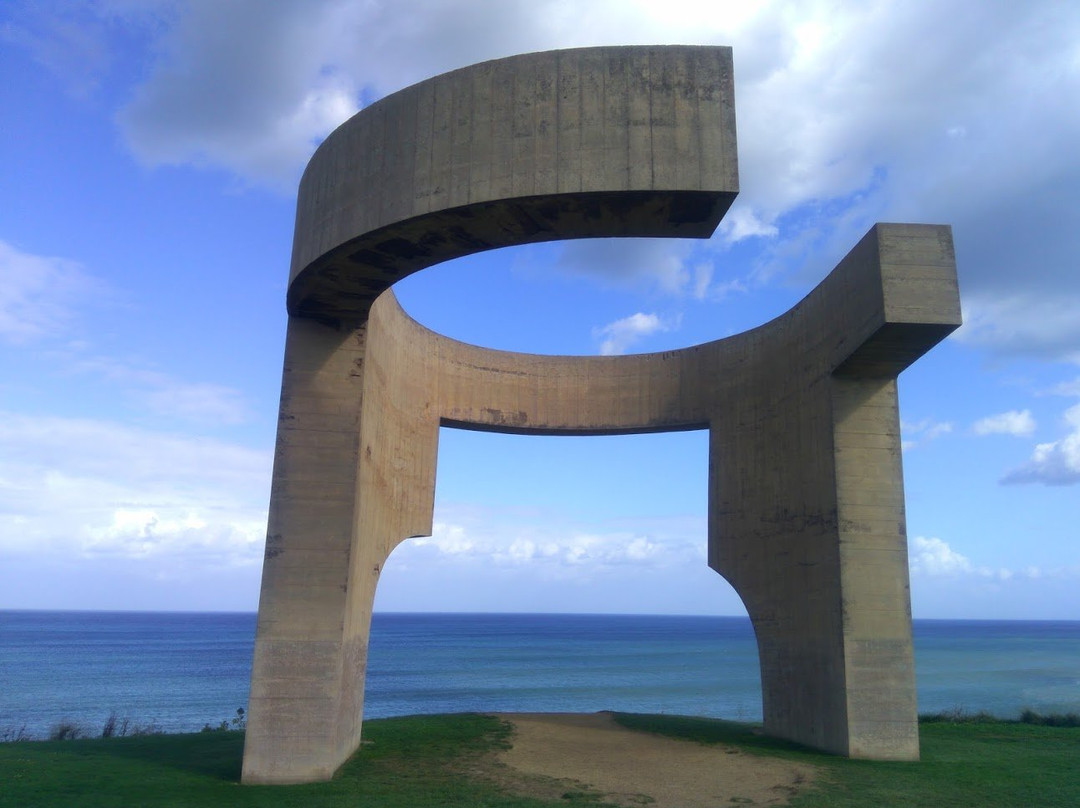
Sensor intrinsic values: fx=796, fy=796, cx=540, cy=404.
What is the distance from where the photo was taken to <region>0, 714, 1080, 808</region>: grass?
8.45 metres

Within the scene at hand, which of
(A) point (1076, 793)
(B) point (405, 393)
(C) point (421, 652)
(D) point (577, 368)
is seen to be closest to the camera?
(A) point (1076, 793)

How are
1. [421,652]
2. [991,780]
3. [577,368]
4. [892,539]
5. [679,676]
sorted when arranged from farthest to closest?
[421,652] < [679,676] < [577,368] < [892,539] < [991,780]

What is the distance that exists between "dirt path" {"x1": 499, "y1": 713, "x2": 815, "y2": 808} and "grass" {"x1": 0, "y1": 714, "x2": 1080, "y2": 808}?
381mm

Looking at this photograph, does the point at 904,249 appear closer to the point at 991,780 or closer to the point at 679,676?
the point at 991,780

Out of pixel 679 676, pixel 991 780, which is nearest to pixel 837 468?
pixel 991 780

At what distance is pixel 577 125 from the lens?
723 centimetres

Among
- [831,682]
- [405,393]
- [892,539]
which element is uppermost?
[405,393]

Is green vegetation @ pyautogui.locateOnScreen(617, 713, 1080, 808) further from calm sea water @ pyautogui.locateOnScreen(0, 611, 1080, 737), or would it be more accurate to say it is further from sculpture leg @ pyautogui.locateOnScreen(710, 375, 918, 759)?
calm sea water @ pyautogui.locateOnScreen(0, 611, 1080, 737)

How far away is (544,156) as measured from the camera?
23.7 ft

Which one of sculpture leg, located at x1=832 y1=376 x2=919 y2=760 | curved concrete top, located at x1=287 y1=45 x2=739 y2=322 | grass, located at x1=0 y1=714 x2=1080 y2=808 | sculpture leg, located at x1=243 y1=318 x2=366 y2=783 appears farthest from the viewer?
sculpture leg, located at x1=832 y1=376 x2=919 y2=760

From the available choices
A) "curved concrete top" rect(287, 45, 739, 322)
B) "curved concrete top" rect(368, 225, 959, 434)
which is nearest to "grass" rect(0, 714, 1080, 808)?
"curved concrete top" rect(368, 225, 959, 434)

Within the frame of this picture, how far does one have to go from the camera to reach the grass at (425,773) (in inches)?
333

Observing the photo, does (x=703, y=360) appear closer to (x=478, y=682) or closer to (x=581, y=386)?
(x=581, y=386)

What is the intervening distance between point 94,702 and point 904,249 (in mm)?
36052
